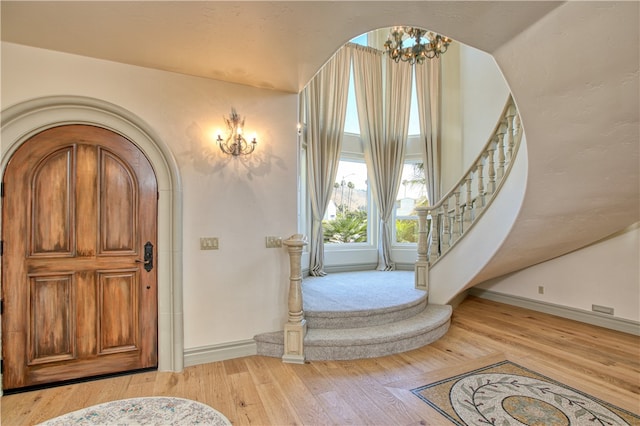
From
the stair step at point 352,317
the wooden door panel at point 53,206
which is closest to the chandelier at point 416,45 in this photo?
the stair step at point 352,317

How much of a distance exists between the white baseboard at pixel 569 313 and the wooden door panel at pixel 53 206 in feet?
18.3

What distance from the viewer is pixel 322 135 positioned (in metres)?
4.99

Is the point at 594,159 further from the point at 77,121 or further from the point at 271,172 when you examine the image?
the point at 77,121

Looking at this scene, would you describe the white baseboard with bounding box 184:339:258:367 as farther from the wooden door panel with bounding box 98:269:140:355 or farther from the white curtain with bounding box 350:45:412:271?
the white curtain with bounding box 350:45:412:271

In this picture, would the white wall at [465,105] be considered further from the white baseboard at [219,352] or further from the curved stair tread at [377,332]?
the white baseboard at [219,352]

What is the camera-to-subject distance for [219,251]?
2820 mm

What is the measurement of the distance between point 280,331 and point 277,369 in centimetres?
40

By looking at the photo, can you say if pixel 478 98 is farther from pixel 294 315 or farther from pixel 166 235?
pixel 166 235

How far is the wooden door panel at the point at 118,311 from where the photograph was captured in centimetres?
252

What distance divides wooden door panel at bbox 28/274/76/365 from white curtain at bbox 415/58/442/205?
17.3 feet

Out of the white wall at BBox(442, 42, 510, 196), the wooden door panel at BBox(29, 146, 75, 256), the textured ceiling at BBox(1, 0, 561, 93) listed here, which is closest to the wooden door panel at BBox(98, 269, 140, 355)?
the wooden door panel at BBox(29, 146, 75, 256)

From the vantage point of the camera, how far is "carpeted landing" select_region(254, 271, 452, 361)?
287 centimetres

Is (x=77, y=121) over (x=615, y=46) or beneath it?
beneath

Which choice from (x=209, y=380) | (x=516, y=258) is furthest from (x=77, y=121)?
(x=516, y=258)
